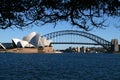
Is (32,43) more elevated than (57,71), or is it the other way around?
(32,43)

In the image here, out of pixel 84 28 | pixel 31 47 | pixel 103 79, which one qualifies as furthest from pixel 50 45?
pixel 84 28

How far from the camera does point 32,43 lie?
142250 mm

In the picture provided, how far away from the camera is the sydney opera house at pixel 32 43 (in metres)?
136

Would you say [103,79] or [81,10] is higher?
[81,10]

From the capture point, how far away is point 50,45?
16175 centimetres

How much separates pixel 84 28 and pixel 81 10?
0.32m

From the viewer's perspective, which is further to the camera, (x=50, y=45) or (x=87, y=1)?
(x=50, y=45)

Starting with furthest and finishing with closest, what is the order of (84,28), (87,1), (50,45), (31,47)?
(50,45) < (31,47) < (84,28) < (87,1)

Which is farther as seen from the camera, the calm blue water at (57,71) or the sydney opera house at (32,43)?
the sydney opera house at (32,43)

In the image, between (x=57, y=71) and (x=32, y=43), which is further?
(x=32, y=43)

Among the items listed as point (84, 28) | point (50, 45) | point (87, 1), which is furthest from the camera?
point (50, 45)

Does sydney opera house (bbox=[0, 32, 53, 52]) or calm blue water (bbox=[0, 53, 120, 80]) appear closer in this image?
calm blue water (bbox=[0, 53, 120, 80])

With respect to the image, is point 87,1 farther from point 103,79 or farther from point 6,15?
point 103,79

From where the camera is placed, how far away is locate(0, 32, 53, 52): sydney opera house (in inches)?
5372
